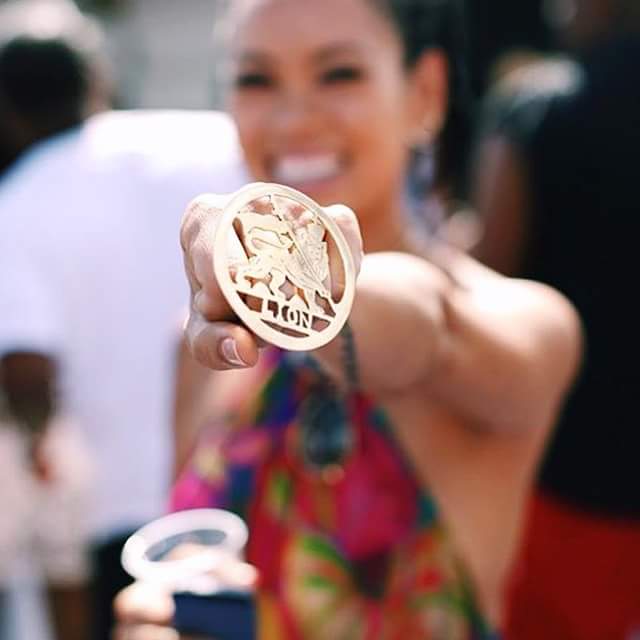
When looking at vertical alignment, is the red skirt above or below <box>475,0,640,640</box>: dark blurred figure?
below

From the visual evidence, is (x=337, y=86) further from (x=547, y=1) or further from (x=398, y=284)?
Answer: (x=547, y=1)

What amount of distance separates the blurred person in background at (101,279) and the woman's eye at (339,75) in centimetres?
80

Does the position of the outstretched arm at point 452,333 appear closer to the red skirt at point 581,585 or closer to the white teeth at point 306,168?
the white teeth at point 306,168

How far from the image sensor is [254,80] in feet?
4.53

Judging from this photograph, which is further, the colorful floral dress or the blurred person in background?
the blurred person in background

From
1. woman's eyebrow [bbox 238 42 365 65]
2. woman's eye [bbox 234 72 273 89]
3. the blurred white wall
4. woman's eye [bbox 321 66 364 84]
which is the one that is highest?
woman's eyebrow [bbox 238 42 365 65]

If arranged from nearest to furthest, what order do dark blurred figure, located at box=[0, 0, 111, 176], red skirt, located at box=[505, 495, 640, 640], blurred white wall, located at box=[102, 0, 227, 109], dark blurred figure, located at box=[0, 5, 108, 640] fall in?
red skirt, located at box=[505, 495, 640, 640] → dark blurred figure, located at box=[0, 5, 108, 640] → dark blurred figure, located at box=[0, 0, 111, 176] → blurred white wall, located at box=[102, 0, 227, 109]

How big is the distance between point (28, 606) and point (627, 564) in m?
1.34

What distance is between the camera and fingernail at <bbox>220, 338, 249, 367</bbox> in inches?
27.0

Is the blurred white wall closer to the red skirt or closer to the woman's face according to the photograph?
the red skirt

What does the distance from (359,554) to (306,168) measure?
41 cm

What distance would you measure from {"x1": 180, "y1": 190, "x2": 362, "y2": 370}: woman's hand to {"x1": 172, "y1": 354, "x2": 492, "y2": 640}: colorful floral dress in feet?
1.66

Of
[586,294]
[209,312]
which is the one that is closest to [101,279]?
[586,294]

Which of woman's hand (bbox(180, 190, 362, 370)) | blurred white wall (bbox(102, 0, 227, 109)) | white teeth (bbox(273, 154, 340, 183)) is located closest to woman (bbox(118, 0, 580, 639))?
white teeth (bbox(273, 154, 340, 183))
